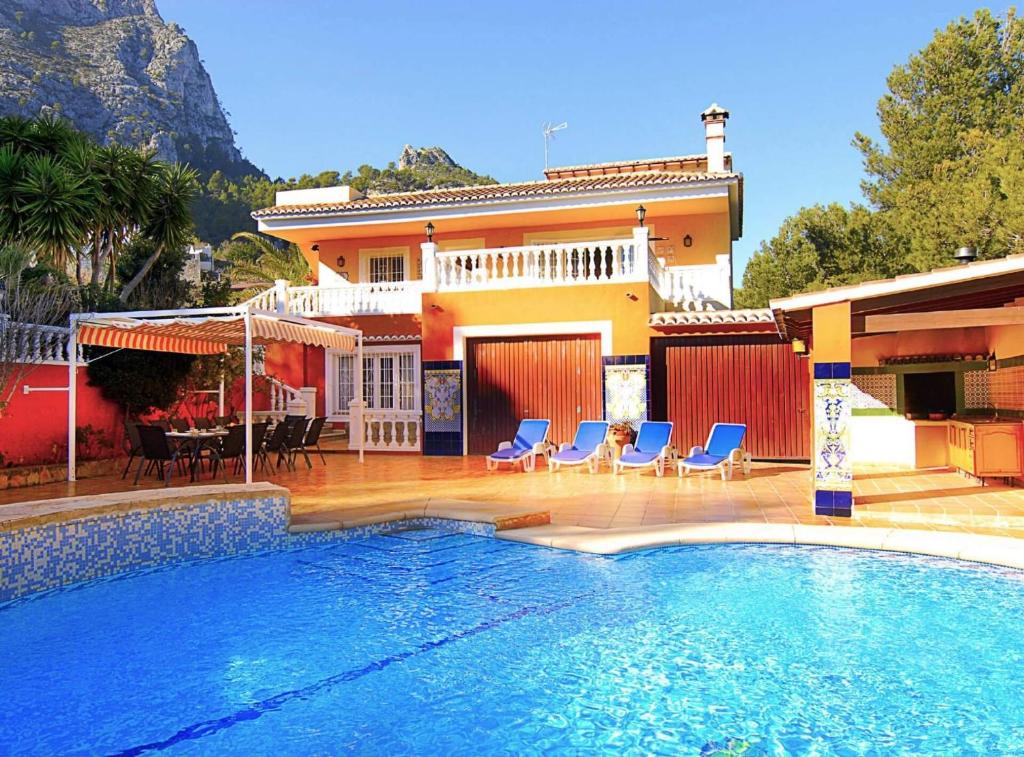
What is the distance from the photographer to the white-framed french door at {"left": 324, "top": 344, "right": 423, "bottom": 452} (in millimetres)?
16938

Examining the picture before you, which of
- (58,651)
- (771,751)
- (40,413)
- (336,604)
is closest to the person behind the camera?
(771,751)

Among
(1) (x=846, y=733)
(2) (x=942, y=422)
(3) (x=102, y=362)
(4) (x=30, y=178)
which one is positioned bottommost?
(1) (x=846, y=733)

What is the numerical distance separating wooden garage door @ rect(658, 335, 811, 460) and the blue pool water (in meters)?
7.22

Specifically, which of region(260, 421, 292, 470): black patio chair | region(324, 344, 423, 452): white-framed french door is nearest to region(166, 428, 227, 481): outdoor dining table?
region(260, 421, 292, 470): black patio chair

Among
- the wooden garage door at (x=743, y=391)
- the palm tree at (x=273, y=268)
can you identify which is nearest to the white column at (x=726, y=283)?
the wooden garage door at (x=743, y=391)

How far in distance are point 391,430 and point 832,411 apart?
35.1 feet

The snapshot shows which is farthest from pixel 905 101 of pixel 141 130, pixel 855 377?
pixel 141 130

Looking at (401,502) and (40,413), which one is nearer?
(401,502)

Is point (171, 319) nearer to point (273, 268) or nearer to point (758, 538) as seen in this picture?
point (758, 538)

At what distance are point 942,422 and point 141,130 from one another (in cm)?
6743

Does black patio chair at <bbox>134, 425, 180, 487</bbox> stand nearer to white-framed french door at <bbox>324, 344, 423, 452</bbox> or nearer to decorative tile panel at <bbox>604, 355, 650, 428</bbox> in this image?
white-framed french door at <bbox>324, 344, 423, 452</bbox>

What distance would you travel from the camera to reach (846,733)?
161 inches

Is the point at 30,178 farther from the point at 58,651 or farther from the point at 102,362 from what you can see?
the point at 58,651

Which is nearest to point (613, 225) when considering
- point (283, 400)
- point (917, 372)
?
point (917, 372)
